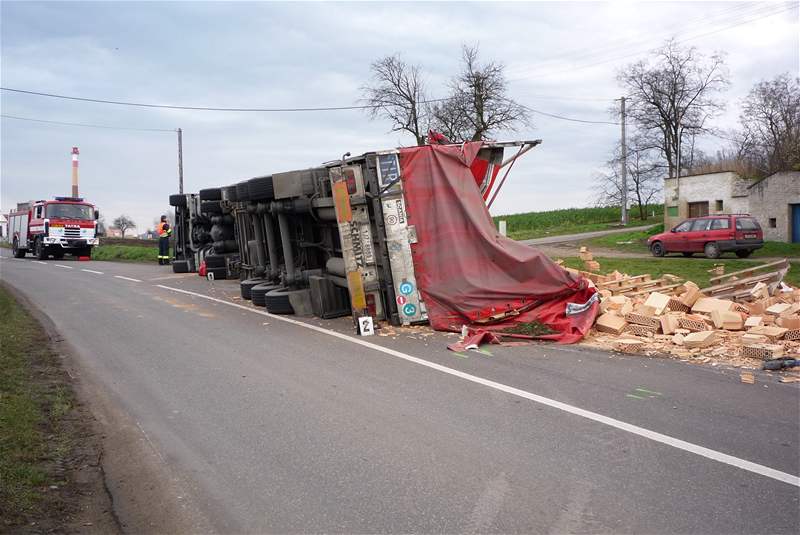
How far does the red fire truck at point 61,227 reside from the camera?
1303 inches

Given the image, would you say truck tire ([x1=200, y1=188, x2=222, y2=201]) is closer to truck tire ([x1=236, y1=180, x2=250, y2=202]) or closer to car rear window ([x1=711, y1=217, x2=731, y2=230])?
truck tire ([x1=236, y1=180, x2=250, y2=202])

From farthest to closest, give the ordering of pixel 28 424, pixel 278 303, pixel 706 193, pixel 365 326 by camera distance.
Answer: pixel 706 193, pixel 278 303, pixel 365 326, pixel 28 424

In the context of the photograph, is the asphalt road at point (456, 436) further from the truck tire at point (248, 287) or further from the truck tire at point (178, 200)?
the truck tire at point (178, 200)

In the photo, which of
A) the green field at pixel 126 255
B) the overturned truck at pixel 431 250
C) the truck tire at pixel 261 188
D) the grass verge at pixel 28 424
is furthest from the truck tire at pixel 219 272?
the green field at pixel 126 255

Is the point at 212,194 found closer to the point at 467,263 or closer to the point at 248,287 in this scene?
the point at 248,287

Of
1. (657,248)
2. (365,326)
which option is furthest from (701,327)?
(657,248)

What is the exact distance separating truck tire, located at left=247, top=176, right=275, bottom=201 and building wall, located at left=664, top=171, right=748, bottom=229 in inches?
1125

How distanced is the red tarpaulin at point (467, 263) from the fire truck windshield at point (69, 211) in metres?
28.3

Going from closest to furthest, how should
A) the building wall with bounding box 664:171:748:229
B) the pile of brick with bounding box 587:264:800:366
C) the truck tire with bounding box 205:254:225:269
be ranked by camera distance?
the pile of brick with bounding box 587:264:800:366 < the truck tire with bounding box 205:254:225:269 < the building wall with bounding box 664:171:748:229

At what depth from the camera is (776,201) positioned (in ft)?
102

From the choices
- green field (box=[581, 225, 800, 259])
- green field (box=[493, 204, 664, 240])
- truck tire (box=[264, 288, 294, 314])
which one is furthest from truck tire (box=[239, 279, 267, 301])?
green field (box=[493, 204, 664, 240])

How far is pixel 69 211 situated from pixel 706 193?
1285 inches

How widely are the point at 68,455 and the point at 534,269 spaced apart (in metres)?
6.79

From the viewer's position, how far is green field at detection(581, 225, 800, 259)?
84.8 feet
